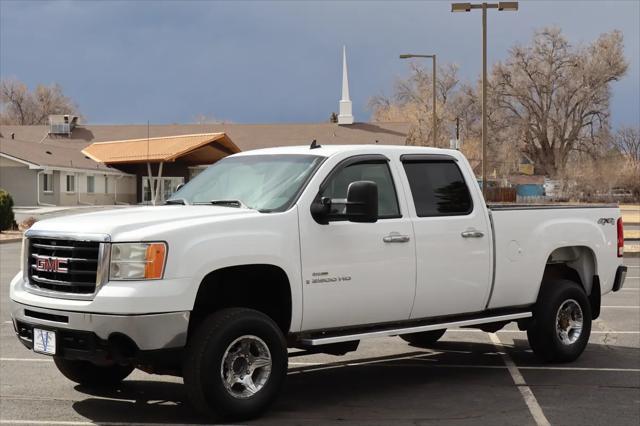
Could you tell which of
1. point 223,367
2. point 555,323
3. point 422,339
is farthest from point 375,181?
point 422,339

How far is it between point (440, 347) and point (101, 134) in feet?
213

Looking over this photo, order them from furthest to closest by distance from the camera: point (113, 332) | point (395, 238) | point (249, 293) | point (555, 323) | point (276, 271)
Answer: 1. point (555, 323)
2. point (395, 238)
3. point (249, 293)
4. point (276, 271)
5. point (113, 332)

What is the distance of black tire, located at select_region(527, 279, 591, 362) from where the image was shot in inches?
348

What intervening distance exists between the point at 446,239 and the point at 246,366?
2.32 m

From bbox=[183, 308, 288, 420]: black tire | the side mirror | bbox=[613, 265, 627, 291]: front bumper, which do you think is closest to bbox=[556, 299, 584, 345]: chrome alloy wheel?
bbox=[613, 265, 627, 291]: front bumper

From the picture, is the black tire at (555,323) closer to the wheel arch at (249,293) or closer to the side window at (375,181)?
the side window at (375,181)

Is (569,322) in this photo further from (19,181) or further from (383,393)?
(19,181)

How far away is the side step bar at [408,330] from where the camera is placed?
6930 mm

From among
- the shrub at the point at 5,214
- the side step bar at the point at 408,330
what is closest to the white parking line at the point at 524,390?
the side step bar at the point at 408,330

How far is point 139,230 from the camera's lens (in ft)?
20.4

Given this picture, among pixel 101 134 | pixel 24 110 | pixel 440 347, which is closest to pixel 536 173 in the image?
pixel 101 134

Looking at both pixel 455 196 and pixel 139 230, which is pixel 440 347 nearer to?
pixel 455 196

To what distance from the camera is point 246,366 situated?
6605 mm

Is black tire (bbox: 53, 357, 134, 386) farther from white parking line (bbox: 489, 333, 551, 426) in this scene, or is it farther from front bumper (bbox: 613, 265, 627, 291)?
front bumper (bbox: 613, 265, 627, 291)
